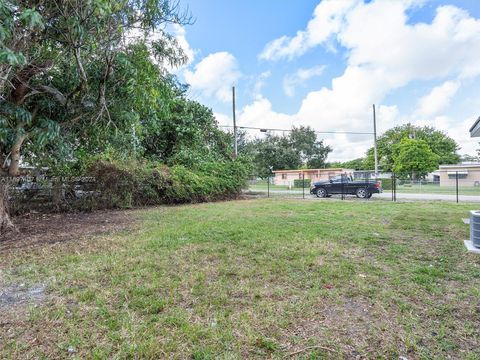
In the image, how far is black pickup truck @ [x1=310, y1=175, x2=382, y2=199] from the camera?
14.1m

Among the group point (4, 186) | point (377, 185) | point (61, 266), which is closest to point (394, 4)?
point (377, 185)

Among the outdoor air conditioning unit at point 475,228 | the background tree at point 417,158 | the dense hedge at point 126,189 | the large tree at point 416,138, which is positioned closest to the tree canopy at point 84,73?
the dense hedge at point 126,189

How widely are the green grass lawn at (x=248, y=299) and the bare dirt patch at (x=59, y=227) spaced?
0.62 m

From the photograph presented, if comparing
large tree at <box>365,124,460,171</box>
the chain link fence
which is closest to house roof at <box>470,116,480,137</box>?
the chain link fence

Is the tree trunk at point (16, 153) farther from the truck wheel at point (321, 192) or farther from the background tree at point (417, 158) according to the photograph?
the background tree at point (417, 158)

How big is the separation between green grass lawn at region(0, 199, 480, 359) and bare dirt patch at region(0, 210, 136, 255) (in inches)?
24.5

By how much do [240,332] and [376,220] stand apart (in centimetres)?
585

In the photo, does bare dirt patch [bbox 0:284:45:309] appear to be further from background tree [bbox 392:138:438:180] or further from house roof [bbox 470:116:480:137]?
background tree [bbox 392:138:438:180]

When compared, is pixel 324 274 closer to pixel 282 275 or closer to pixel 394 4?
pixel 282 275

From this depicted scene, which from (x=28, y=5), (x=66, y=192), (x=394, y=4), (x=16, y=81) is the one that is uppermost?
(x=394, y=4)

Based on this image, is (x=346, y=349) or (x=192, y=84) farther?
(x=192, y=84)

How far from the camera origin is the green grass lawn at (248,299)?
1.96 meters

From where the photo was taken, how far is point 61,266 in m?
3.58

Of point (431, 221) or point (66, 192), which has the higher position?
point (66, 192)
